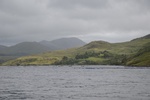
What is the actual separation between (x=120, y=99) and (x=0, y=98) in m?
23.4

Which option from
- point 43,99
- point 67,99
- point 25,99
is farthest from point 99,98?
point 25,99

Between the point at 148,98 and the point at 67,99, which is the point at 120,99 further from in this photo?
the point at 67,99

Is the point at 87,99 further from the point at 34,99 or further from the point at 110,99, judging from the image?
the point at 34,99

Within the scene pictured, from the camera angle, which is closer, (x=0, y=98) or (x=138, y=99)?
(x=138, y=99)

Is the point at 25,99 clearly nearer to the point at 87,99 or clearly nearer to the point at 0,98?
the point at 0,98

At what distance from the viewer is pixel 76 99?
2130 inches

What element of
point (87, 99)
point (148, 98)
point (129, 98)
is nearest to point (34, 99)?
point (87, 99)

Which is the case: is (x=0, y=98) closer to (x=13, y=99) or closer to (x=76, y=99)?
(x=13, y=99)

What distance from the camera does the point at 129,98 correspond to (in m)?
54.1

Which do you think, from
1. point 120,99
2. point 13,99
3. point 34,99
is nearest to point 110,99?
point 120,99

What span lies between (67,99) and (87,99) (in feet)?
12.6

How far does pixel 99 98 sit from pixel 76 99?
463 centimetres

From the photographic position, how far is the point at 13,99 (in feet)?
181

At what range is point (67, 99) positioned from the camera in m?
54.3
